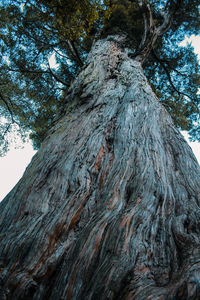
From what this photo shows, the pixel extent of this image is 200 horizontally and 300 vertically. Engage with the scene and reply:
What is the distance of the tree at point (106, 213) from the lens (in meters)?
1.23

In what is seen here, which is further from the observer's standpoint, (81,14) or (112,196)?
(81,14)

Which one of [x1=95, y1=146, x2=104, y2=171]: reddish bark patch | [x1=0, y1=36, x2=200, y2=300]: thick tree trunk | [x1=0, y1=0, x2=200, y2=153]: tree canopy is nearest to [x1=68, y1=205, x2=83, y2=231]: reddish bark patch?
[x1=0, y1=36, x2=200, y2=300]: thick tree trunk

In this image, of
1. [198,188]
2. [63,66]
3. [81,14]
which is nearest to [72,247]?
[198,188]

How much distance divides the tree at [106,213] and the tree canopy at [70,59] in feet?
15.3

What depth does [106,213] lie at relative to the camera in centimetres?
166

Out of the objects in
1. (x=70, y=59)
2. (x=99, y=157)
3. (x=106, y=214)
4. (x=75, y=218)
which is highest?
(x=70, y=59)

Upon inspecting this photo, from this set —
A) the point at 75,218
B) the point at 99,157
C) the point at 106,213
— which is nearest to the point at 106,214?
the point at 106,213

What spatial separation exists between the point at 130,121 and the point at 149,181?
42.4 inches

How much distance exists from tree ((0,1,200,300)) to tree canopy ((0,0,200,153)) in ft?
15.3

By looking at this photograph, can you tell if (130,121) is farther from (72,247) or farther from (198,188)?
(72,247)

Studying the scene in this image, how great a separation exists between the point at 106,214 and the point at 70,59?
344 inches

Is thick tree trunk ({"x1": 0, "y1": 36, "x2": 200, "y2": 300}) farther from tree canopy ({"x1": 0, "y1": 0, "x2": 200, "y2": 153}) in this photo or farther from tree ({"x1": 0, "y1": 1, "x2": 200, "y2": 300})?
tree canopy ({"x1": 0, "y1": 0, "x2": 200, "y2": 153})

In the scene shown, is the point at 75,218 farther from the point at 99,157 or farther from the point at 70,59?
the point at 70,59

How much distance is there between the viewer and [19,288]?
124cm
